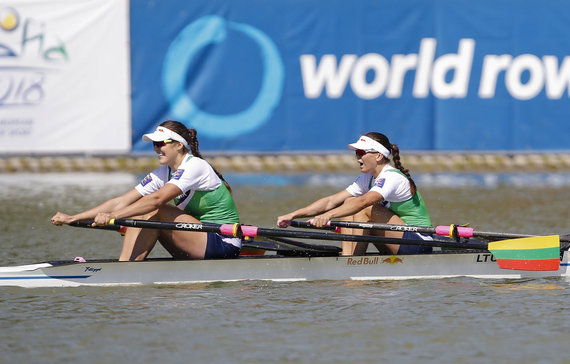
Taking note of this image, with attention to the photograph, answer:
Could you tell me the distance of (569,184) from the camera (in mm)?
17531

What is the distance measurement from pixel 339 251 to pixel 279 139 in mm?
9200

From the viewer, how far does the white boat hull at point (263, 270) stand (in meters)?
9.77

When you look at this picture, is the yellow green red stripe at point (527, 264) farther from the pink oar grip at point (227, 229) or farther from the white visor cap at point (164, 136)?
the white visor cap at point (164, 136)

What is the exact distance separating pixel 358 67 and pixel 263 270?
9.78 m

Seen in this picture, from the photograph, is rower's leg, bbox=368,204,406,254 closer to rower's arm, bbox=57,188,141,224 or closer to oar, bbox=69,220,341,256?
oar, bbox=69,220,341,256

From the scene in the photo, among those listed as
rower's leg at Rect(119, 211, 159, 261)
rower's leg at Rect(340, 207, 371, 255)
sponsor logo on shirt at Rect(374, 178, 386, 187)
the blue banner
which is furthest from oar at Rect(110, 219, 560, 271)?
the blue banner

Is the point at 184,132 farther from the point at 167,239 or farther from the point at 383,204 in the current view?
the point at 383,204

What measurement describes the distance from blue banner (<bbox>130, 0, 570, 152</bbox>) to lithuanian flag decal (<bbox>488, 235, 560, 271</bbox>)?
30.6 feet

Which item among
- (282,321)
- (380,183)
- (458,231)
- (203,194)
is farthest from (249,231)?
(458,231)

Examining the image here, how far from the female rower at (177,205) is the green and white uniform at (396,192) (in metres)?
1.25

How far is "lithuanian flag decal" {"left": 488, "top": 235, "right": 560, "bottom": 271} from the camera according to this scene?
9867 mm

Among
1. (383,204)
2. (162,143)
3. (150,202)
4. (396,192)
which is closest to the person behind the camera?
(150,202)

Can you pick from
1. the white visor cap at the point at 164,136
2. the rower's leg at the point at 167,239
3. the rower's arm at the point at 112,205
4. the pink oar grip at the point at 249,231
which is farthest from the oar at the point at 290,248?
the white visor cap at the point at 164,136

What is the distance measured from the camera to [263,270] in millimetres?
9930
